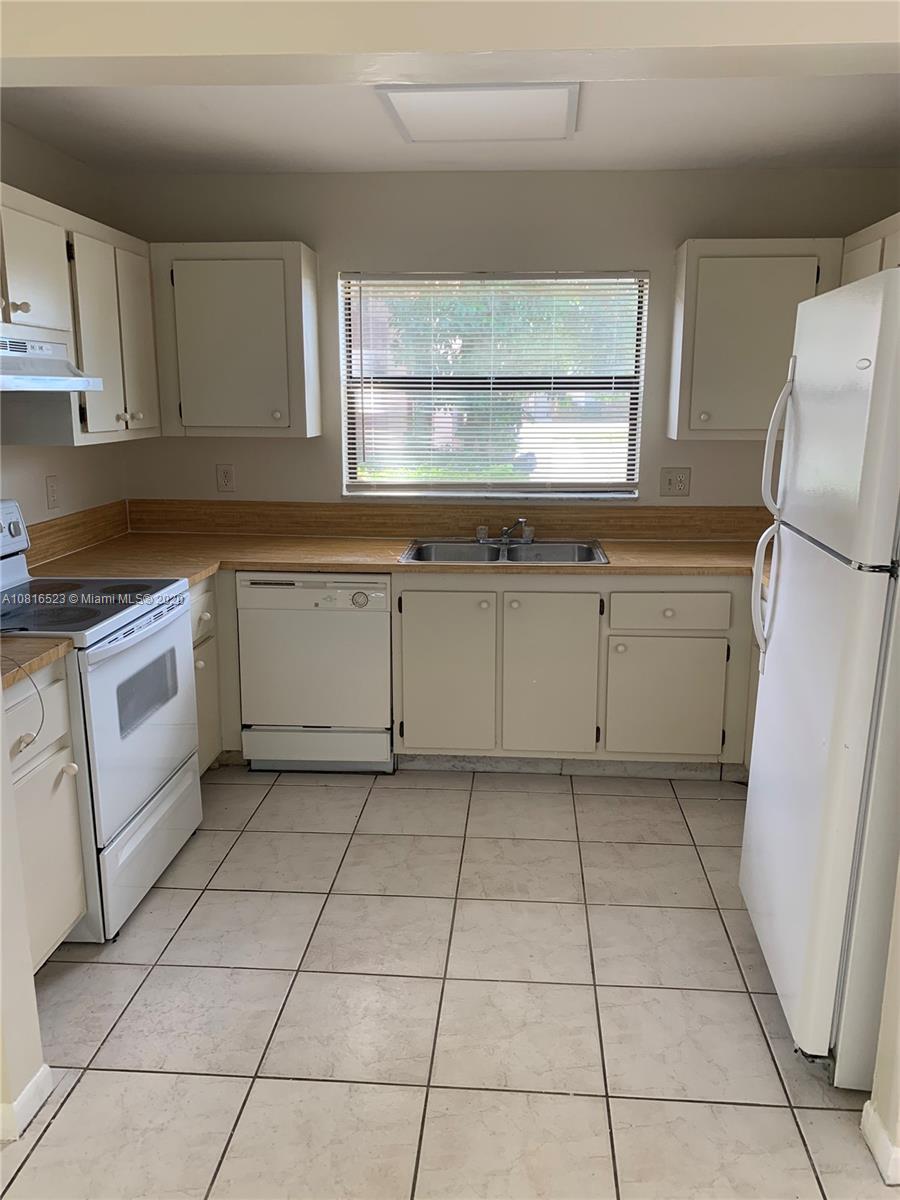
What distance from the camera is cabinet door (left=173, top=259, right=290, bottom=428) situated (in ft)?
11.7

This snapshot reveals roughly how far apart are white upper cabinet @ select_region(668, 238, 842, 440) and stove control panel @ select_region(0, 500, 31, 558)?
2.45m

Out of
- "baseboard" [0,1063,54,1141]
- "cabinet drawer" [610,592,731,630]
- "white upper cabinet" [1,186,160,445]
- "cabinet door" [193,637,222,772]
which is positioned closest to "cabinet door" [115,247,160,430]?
"white upper cabinet" [1,186,160,445]

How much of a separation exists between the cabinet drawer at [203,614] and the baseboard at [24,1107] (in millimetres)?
1535

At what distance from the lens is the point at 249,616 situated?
3512mm

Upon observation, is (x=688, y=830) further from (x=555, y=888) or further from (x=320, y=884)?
(x=320, y=884)

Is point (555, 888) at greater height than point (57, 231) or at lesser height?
lesser

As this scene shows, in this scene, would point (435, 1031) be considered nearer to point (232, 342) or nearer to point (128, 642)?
point (128, 642)

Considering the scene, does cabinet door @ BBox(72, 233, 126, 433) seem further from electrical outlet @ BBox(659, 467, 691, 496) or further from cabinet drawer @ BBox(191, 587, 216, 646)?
electrical outlet @ BBox(659, 467, 691, 496)

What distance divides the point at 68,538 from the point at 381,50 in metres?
2.52

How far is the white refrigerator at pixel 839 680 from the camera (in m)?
1.74

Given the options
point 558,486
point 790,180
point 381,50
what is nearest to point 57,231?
point 381,50

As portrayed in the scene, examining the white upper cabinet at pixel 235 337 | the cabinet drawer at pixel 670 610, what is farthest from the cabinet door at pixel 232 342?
the cabinet drawer at pixel 670 610

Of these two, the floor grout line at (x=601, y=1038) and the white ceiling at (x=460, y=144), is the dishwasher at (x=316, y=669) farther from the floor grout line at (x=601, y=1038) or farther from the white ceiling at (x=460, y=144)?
the white ceiling at (x=460, y=144)

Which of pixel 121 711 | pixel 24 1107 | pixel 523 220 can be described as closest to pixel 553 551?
pixel 523 220
